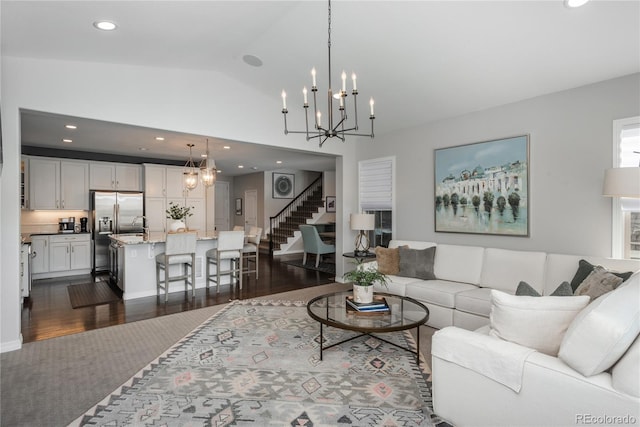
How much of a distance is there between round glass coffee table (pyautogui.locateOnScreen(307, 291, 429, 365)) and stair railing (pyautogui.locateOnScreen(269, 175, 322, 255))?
6.75 m

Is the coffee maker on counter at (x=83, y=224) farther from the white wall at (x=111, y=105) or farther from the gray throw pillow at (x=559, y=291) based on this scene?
the gray throw pillow at (x=559, y=291)

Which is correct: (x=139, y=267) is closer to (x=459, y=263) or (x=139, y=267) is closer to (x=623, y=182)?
(x=459, y=263)

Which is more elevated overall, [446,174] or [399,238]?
[446,174]

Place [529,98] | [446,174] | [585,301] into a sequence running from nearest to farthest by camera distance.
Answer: [585,301]
[529,98]
[446,174]

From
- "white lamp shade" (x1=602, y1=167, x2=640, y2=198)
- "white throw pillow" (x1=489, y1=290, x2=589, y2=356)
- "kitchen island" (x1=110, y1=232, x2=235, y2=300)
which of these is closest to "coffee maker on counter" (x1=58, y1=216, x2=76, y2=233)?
"kitchen island" (x1=110, y1=232, x2=235, y2=300)

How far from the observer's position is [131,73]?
156 inches

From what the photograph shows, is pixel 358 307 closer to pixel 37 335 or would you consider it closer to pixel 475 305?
pixel 475 305

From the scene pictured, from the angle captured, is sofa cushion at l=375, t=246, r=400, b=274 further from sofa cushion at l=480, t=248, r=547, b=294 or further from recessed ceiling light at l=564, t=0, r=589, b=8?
recessed ceiling light at l=564, t=0, r=589, b=8

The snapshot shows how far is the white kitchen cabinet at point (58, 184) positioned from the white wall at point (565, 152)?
733cm

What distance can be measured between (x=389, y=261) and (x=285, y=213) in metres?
6.92

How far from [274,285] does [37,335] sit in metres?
3.27

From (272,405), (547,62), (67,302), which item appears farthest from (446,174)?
(67,302)

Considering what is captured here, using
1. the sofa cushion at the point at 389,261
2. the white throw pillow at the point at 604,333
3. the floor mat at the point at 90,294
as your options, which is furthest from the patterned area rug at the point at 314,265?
the white throw pillow at the point at 604,333

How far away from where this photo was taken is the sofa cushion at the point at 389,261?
14.9 feet
